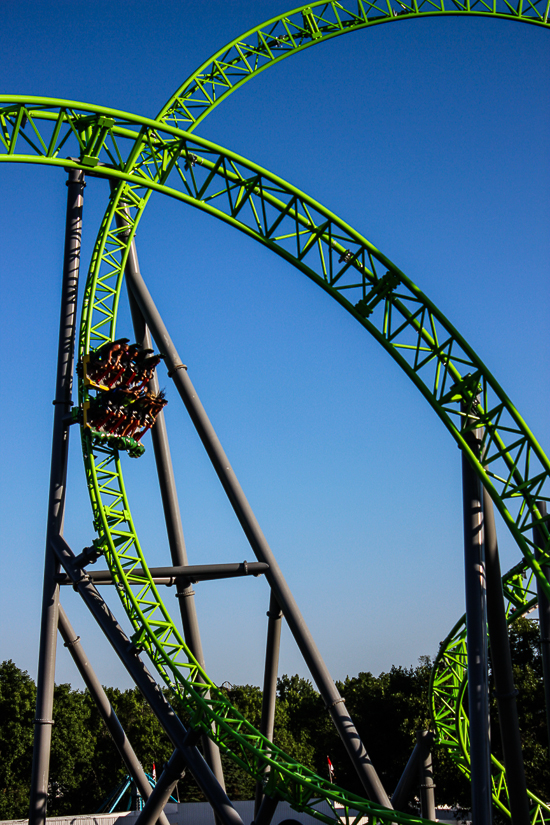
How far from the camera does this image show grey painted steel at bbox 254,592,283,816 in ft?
44.3

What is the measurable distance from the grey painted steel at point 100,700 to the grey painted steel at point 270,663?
207 cm

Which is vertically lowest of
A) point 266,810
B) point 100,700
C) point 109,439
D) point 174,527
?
point 266,810

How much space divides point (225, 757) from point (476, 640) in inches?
1335

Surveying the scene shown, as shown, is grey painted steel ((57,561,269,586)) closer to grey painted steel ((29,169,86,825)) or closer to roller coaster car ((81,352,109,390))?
grey painted steel ((29,169,86,825))

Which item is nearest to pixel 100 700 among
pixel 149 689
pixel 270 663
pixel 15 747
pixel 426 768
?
pixel 149 689

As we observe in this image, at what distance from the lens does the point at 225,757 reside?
1571 inches

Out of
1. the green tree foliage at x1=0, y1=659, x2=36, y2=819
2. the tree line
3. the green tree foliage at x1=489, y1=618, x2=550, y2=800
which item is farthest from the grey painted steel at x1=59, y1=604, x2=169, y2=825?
the green tree foliage at x1=0, y1=659, x2=36, y2=819

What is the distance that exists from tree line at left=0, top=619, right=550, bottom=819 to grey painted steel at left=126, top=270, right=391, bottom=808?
1950cm

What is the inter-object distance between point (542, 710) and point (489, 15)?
24.0m

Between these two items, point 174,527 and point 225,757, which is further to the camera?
point 225,757

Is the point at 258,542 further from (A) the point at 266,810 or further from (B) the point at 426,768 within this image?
(B) the point at 426,768

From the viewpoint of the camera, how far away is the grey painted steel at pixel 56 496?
466 inches

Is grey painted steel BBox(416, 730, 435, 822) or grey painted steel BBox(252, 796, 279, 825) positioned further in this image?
grey painted steel BBox(416, 730, 435, 822)

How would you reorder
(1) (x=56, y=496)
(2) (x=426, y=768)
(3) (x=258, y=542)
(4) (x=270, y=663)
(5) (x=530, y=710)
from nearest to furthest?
(1) (x=56, y=496)
(3) (x=258, y=542)
(4) (x=270, y=663)
(2) (x=426, y=768)
(5) (x=530, y=710)
